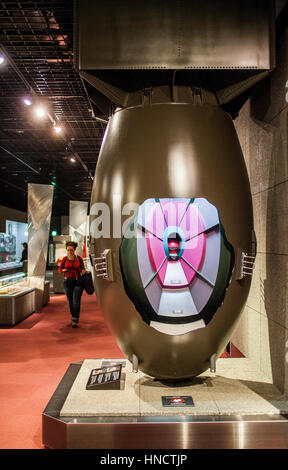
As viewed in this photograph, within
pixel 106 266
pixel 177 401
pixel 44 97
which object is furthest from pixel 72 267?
pixel 177 401

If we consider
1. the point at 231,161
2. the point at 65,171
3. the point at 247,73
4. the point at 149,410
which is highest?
the point at 65,171

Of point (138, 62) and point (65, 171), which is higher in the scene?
point (65, 171)

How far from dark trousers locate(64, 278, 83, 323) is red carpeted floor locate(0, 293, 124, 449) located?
0.30 metres

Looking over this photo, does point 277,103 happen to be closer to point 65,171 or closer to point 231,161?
point 231,161

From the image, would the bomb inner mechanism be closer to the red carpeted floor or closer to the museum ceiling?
the museum ceiling

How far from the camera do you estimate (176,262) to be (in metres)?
2.64

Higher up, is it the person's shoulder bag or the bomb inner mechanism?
the bomb inner mechanism

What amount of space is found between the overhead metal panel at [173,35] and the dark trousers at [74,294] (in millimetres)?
5265

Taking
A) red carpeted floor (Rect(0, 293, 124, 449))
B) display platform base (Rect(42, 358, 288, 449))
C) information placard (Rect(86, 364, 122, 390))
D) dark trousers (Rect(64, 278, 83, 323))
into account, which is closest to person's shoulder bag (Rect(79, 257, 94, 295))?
dark trousers (Rect(64, 278, 83, 323))

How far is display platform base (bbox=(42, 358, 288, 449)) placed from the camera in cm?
248

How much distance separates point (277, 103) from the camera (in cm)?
309

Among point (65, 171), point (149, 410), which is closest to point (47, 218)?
point (65, 171)
